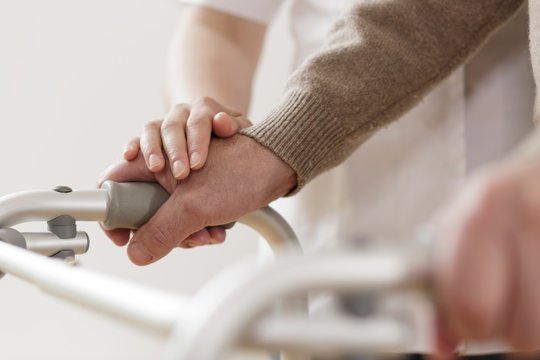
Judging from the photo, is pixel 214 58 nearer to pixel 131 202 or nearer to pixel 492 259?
pixel 131 202

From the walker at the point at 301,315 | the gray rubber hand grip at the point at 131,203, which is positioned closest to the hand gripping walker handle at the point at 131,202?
the gray rubber hand grip at the point at 131,203

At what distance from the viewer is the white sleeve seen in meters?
1.05

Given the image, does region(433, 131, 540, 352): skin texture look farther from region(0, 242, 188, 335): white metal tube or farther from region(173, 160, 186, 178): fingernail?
region(173, 160, 186, 178): fingernail

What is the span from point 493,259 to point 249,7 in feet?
2.85

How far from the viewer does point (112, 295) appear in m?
0.30

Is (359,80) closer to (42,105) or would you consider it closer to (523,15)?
(523,15)

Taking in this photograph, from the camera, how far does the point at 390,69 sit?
73 cm

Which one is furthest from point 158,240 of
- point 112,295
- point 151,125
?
point 112,295

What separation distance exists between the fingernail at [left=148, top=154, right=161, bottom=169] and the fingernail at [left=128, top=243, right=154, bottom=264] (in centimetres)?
7

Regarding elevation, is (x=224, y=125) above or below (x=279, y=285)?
above

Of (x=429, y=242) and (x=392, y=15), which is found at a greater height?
(x=392, y=15)

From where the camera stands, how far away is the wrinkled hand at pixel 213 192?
65cm

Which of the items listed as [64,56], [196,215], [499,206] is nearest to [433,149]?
[196,215]

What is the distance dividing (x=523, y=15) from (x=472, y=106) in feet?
0.41
